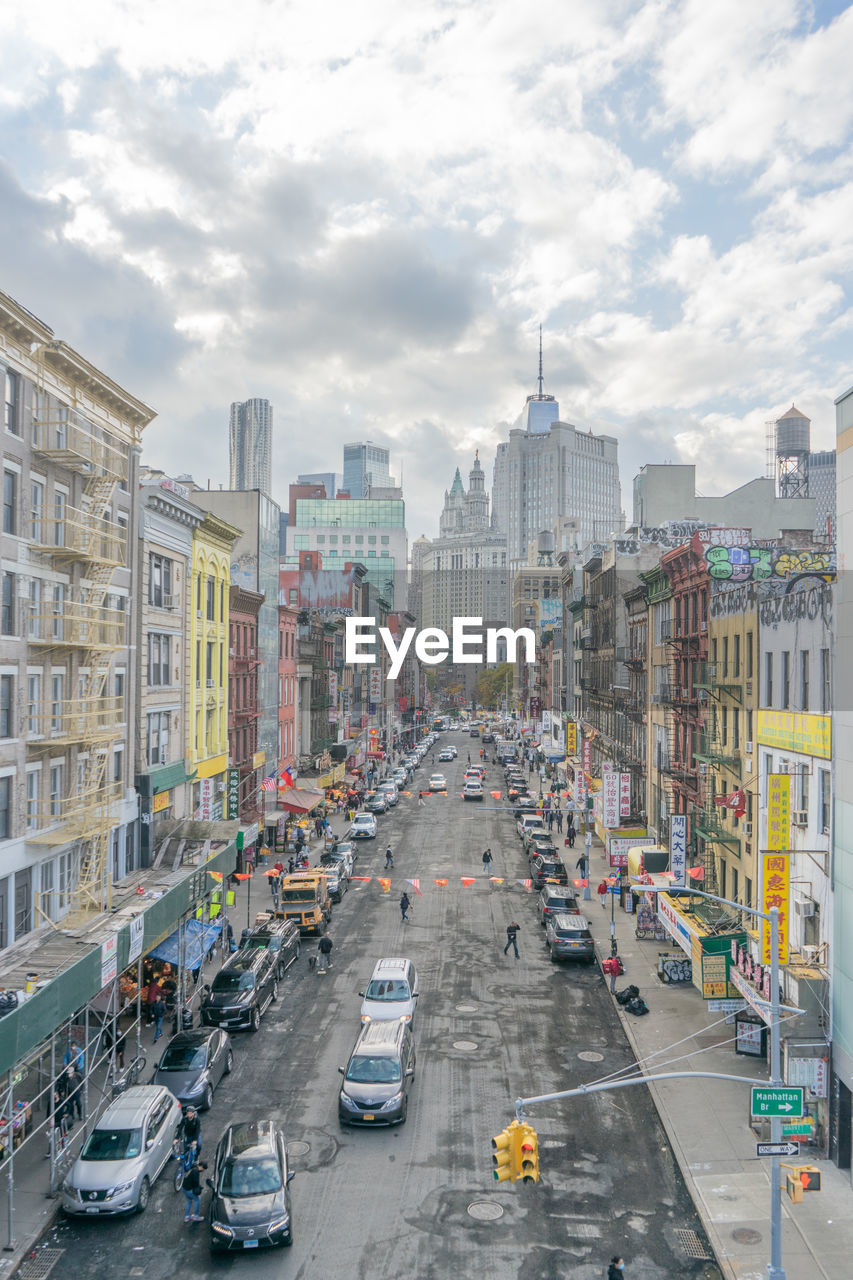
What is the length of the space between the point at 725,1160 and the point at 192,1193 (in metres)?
11.6

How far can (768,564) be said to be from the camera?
89.6ft

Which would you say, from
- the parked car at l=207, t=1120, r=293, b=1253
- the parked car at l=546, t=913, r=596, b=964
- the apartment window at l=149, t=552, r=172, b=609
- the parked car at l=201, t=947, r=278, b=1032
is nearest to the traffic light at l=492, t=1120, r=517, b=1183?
the parked car at l=207, t=1120, r=293, b=1253

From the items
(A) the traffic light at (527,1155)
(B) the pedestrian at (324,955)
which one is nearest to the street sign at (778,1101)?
(A) the traffic light at (527,1155)

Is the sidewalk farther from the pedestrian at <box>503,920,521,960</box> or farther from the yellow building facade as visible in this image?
the yellow building facade

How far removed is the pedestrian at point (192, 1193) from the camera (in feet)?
60.6

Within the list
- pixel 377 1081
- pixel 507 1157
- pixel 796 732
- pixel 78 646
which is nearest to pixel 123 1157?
pixel 377 1081

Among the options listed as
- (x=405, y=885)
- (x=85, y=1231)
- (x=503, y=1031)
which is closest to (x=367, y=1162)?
(x=85, y=1231)

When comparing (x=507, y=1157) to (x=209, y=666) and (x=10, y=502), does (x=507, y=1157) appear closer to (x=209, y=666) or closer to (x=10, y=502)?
(x=10, y=502)

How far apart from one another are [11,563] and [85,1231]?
15.9 metres

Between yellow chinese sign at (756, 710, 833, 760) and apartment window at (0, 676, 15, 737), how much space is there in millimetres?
21267

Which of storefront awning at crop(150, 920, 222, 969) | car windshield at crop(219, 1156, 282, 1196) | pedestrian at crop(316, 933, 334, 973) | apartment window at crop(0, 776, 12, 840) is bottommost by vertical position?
pedestrian at crop(316, 933, 334, 973)

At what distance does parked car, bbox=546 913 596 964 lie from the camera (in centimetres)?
3659

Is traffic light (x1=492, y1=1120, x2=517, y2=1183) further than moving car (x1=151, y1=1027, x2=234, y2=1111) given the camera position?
No

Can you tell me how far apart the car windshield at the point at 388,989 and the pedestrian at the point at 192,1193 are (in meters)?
11.1
